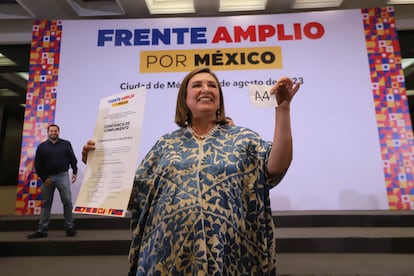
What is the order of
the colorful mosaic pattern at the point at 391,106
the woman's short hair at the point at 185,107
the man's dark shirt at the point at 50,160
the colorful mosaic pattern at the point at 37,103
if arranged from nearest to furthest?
1. the woman's short hair at the point at 185,107
2. the man's dark shirt at the point at 50,160
3. the colorful mosaic pattern at the point at 391,106
4. the colorful mosaic pattern at the point at 37,103

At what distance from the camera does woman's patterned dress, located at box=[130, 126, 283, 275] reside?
0.78 meters

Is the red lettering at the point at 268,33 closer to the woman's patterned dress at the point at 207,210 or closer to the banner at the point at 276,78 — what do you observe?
the banner at the point at 276,78

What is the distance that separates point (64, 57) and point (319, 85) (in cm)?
409

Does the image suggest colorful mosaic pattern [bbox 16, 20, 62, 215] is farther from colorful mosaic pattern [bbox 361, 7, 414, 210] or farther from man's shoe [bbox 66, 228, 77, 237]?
colorful mosaic pattern [bbox 361, 7, 414, 210]

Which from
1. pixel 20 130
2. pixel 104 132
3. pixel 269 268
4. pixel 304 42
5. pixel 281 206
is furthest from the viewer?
pixel 20 130

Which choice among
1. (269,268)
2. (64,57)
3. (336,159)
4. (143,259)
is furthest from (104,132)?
(64,57)

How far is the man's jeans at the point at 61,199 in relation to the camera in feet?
10.8

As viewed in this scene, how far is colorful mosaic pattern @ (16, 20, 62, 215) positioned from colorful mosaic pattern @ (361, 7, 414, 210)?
16.6ft

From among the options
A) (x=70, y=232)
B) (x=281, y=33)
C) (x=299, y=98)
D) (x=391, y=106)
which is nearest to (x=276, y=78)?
(x=299, y=98)

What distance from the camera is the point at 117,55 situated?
4.56 metres

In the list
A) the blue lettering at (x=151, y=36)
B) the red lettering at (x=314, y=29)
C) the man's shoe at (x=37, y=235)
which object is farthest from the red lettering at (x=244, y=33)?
the man's shoe at (x=37, y=235)

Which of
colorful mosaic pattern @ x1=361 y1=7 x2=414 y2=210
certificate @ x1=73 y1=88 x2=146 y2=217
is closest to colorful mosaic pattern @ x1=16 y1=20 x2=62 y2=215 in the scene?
certificate @ x1=73 y1=88 x2=146 y2=217

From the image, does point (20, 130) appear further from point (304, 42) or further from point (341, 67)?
point (341, 67)

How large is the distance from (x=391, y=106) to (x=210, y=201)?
4542mm
